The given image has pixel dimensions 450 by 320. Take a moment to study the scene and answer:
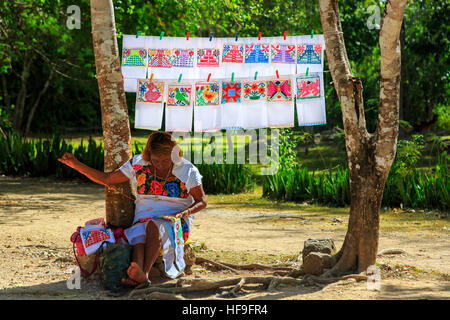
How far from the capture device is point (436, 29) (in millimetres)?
15062

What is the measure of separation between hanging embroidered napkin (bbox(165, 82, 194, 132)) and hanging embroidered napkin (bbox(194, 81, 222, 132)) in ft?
0.24

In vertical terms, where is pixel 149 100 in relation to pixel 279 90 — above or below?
below

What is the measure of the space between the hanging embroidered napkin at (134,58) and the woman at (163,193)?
69.0 inches

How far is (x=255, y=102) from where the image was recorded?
22.0 feet

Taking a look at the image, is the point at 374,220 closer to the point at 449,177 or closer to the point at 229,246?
the point at 229,246

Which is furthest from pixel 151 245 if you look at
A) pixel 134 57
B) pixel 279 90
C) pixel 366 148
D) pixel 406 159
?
pixel 406 159

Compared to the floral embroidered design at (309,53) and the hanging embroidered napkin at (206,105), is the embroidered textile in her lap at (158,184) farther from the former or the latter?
the floral embroidered design at (309,53)

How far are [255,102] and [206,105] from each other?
0.51 meters

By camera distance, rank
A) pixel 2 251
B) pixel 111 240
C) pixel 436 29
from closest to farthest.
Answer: pixel 111 240, pixel 2 251, pixel 436 29

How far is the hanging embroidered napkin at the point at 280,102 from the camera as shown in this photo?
6617 millimetres

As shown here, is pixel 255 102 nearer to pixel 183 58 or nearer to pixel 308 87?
pixel 308 87

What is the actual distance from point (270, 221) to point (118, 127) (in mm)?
3097

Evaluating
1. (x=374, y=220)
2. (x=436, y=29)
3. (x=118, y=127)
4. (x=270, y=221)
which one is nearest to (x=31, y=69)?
(x=436, y=29)
